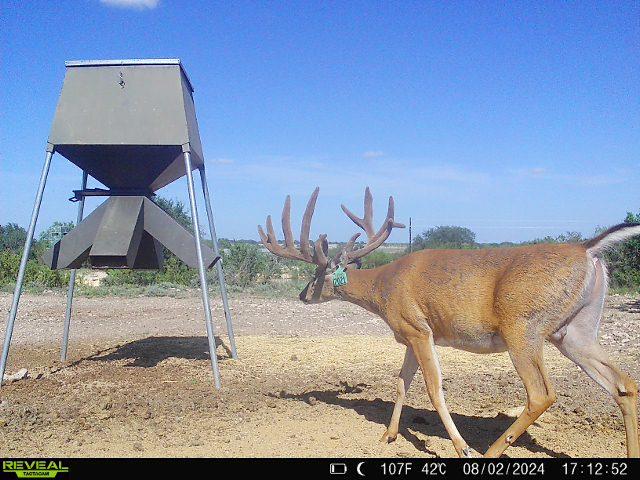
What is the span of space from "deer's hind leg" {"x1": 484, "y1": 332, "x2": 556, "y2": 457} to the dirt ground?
34.5 inches

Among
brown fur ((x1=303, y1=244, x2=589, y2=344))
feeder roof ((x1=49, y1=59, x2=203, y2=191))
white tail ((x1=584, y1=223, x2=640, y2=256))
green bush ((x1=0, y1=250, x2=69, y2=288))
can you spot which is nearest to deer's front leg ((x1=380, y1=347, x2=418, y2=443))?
brown fur ((x1=303, y1=244, x2=589, y2=344))

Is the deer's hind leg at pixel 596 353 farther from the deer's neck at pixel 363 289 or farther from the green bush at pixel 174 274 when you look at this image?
the green bush at pixel 174 274

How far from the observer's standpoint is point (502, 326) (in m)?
5.29

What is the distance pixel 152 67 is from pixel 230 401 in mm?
5127

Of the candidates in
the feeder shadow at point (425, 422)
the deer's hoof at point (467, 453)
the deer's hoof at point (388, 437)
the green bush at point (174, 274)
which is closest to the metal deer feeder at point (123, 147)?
the feeder shadow at point (425, 422)

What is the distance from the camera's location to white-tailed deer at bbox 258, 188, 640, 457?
5125 mm

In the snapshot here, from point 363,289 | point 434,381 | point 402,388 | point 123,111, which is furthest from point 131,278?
point 434,381

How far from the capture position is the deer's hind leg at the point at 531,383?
199 inches

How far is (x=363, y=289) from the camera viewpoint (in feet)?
23.0

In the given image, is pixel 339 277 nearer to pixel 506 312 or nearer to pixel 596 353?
pixel 506 312
